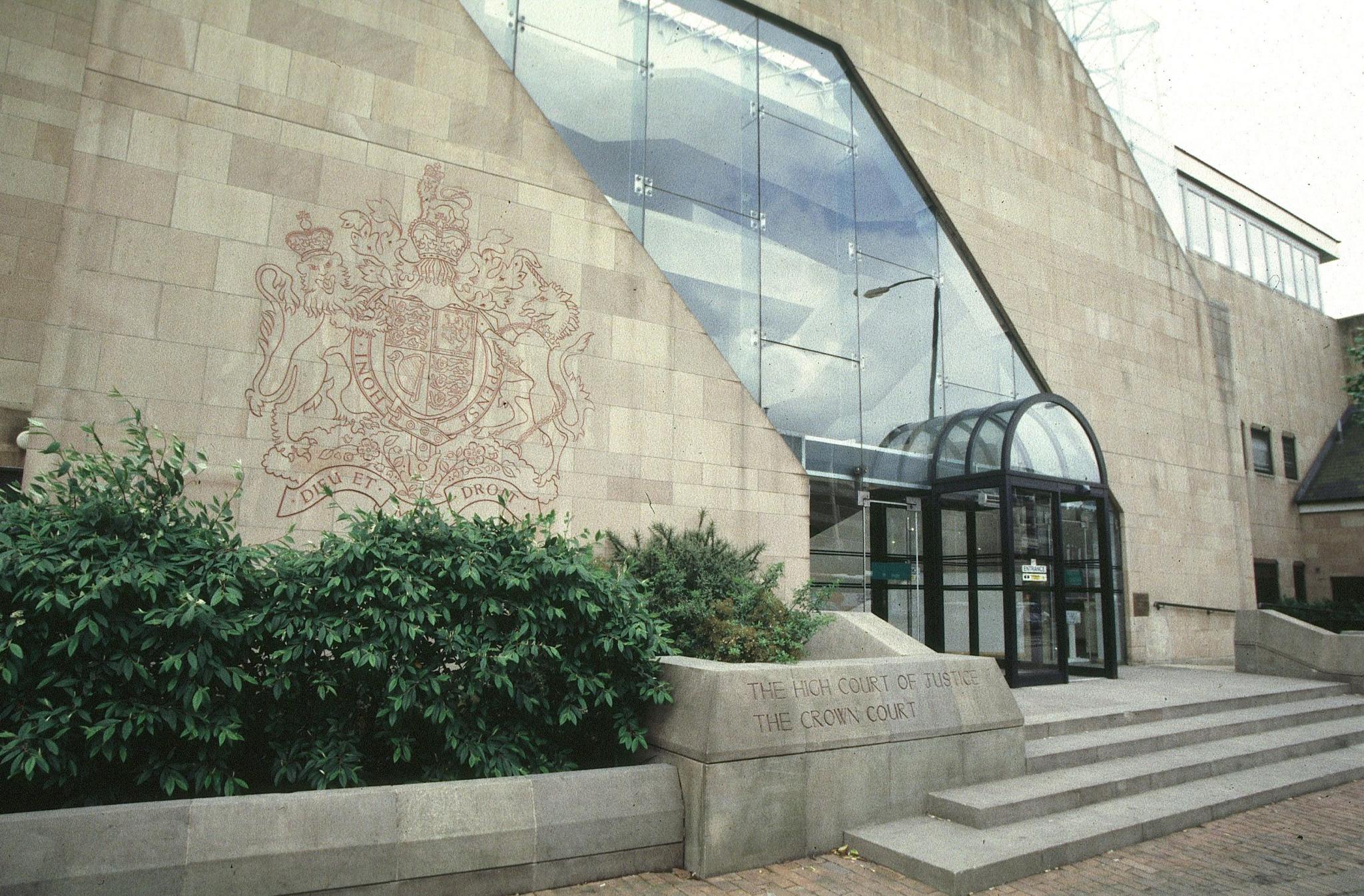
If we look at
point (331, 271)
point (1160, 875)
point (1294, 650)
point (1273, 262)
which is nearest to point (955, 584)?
point (1294, 650)

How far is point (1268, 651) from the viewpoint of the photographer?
48.3 feet

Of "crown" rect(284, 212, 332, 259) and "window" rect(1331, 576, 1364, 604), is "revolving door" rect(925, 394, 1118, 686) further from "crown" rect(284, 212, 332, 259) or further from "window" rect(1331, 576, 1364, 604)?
"window" rect(1331, 576, 1364, 604)

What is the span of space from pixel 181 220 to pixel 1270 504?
25.7 m

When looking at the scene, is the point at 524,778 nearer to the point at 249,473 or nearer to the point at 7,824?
the point at 7,824

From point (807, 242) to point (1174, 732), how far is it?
25.3ft

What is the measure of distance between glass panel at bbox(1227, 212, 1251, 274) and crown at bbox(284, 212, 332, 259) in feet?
80.0

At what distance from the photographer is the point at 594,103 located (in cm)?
1061

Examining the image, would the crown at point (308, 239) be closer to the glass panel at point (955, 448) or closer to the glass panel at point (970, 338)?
the glass panel at point (955, 448)

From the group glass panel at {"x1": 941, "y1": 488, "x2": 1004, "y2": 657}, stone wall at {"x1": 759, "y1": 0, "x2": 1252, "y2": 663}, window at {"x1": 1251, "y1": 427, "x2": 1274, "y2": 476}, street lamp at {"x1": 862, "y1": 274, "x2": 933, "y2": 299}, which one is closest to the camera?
glass panel at {"x1": 941, "y1": 488, "x2": 1004, "y2": 657}

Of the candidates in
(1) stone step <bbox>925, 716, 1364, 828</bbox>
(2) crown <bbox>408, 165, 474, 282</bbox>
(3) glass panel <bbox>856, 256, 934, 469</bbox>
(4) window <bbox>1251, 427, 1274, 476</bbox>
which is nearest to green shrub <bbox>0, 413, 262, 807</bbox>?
(2) crown <bbox>408, 165, 474, 282</bbox>

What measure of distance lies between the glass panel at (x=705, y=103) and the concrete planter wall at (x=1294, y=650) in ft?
37.3

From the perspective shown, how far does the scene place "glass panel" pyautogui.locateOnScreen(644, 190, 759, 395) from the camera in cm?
1099

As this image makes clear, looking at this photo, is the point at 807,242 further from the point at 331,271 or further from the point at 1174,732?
the point at 1174,732

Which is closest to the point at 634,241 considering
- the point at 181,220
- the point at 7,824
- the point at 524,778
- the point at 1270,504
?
the point at 181,220
